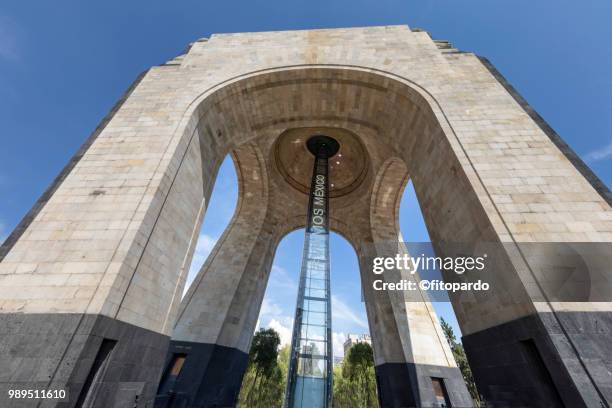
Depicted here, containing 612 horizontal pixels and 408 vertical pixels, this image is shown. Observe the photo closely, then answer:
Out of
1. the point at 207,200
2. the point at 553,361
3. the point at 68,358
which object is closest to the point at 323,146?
the point at 207,200

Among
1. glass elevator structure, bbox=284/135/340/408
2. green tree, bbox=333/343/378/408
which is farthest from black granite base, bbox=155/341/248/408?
green tree, bbox=333/343/378/408

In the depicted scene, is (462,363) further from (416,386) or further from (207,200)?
(207,200)

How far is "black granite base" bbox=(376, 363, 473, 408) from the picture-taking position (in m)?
10.6

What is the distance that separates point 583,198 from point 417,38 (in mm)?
8017

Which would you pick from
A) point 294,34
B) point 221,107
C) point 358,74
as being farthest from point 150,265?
point 294,34

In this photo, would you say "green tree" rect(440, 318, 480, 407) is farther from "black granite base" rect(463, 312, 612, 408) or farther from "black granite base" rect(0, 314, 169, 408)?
"black granite base" rect(0, 314, 169, 408)

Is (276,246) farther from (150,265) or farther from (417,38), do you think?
(417,38)

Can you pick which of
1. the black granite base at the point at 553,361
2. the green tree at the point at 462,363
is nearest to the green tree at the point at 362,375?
the green tree at the point at 462,363

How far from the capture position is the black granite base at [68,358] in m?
3.82

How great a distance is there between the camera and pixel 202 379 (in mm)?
10938

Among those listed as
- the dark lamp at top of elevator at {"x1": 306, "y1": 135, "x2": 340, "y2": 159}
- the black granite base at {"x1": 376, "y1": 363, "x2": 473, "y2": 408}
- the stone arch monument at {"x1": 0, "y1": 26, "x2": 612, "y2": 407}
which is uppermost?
the dark lamp at top of elevator at {"x1": 306, "y1": 135, "x2": 340, "y2": 159}

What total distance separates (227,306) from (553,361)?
505 inches

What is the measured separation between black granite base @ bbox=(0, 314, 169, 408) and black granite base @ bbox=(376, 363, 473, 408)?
36.3ft

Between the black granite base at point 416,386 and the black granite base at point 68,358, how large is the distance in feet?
36.3
